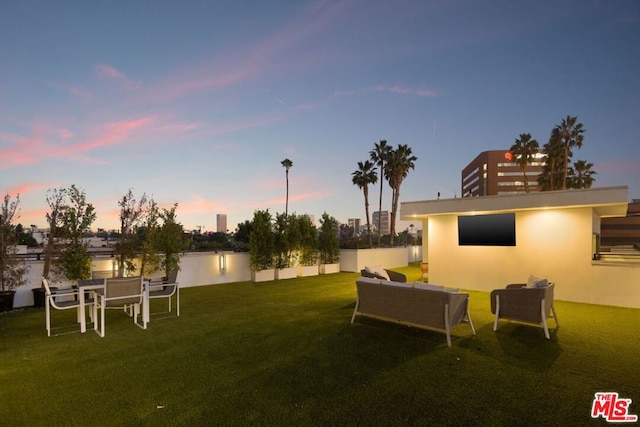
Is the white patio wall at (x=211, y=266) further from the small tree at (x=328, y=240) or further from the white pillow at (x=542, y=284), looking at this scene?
the white pillow at (x=542, y=284)

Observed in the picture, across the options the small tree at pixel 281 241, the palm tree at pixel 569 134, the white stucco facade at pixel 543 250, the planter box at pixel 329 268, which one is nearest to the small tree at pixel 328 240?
the planter box at pixel 329 268

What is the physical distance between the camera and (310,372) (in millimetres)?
3713

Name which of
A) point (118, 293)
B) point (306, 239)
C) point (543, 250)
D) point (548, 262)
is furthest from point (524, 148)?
point (118, 293)

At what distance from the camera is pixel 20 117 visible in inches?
364

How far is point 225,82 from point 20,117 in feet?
20.7

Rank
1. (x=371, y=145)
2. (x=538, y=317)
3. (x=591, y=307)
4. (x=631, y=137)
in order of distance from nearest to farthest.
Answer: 1. (x=538, y=317)
2. (x=591, y=307)
3. (x=371, y=145)
4. (x=631, y=137)

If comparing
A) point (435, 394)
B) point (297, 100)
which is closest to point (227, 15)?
point (297, 100)

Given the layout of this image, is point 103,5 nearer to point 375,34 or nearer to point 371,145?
point 375,34

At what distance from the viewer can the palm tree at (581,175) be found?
29.5 metres

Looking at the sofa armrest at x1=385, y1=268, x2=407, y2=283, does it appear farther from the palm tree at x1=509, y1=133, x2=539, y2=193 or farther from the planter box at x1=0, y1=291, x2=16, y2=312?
the palm tree at x1=509, y1=133, x2=539, y2=193

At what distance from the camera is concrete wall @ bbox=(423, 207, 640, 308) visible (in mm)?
7969

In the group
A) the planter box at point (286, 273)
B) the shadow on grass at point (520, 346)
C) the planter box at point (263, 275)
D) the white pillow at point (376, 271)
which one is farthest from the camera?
the planter box at point (286, 273)

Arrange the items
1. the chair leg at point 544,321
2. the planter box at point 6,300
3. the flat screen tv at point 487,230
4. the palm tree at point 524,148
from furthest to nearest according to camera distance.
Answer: the palm tree at point 524,148, the flat screen tv at point 487,230, the planter box at point 6,300, the chair leg at point 544,321

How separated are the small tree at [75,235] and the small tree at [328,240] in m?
9.20
